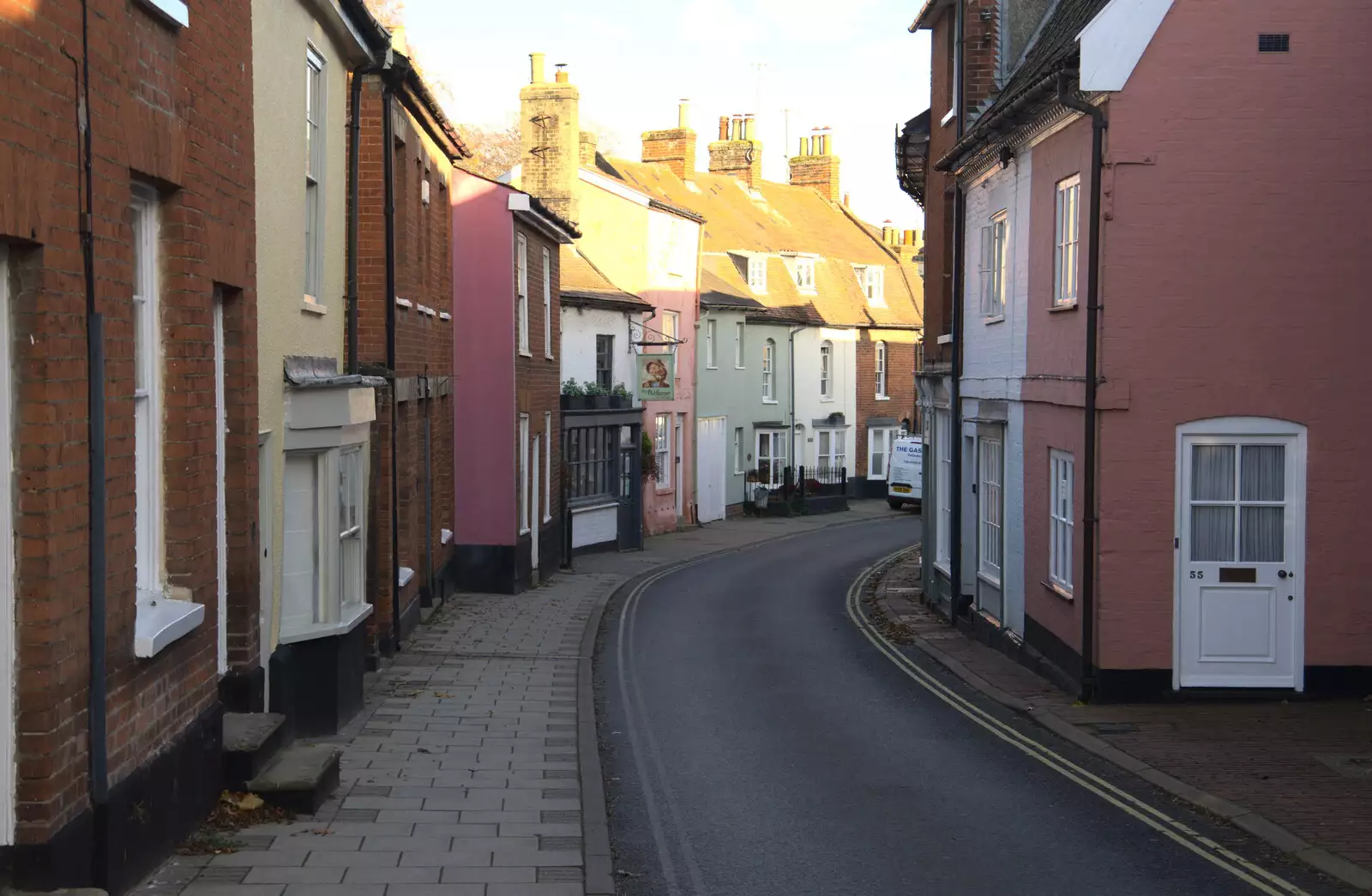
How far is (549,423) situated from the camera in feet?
91.7

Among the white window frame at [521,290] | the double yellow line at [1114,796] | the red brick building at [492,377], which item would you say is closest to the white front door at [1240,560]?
the double yellow line at [1114,796]

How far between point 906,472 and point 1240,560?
110 feet

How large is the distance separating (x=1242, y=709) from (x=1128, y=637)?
1200mm

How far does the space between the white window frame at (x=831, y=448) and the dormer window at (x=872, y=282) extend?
642 centimetres

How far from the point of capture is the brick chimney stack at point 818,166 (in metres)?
61.0

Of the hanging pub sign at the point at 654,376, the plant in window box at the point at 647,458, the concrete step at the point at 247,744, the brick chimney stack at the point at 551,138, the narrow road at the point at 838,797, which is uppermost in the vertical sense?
the brick chimney stack at the point at 551,138

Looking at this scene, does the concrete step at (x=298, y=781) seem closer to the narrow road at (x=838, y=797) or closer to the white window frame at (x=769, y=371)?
the narrow road at (x=838, y=797)

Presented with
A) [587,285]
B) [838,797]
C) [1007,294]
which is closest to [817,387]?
[587,285]

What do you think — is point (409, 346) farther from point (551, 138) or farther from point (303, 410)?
point (551, 138)

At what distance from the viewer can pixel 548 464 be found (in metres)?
27.8

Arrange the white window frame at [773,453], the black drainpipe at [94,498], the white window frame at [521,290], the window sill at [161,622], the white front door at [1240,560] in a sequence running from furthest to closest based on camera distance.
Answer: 1. the white window frame at [773,453]
2. the white window frame at [521,290]
3. the white front door at [1240,560]
4. the window sill at [161,622]
5. the black drainpipe at [94,498]

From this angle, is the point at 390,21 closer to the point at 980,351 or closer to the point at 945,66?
→ the point at 945,66

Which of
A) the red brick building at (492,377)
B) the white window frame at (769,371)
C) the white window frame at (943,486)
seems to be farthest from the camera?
the white window frame at (769,371)

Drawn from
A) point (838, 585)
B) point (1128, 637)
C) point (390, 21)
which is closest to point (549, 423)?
point (838, 585)
